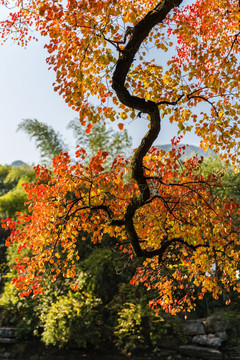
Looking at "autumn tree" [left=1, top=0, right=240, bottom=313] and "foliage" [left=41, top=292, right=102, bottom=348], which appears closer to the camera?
"autumn tree" [left=1, top=0, right=240, bottom=313]

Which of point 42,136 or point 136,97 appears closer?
point 136,97

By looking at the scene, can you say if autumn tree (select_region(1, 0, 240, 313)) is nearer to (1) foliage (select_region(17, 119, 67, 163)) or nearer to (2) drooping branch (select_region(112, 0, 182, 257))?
(2) drooping branch (select_region(112, 0, 182, 257))

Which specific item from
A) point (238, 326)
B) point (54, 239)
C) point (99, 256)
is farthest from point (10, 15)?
point (238, 326)

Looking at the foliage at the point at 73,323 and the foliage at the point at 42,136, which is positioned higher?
the foliage at the point at 42,136

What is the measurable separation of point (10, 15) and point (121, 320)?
630 cm

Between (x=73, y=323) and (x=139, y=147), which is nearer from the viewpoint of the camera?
(x=139, y=147)

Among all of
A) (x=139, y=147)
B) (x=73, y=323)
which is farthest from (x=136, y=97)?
(x=73, y=323)

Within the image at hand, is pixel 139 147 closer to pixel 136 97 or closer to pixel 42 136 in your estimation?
pixel 136 97

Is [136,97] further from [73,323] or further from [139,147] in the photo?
[73,323]

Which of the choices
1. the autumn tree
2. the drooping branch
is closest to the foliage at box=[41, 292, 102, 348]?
the autumn tree

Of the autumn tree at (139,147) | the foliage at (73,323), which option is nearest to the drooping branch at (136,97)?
the autumn tree at (139,147)

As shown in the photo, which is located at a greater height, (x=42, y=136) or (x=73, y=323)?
(x=42, y=136)

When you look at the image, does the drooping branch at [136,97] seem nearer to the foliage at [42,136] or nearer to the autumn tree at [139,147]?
the autumn tree at [139,147]

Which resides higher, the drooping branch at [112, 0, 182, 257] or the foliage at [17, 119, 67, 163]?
the foliage at [17, 119, 67, 163]
